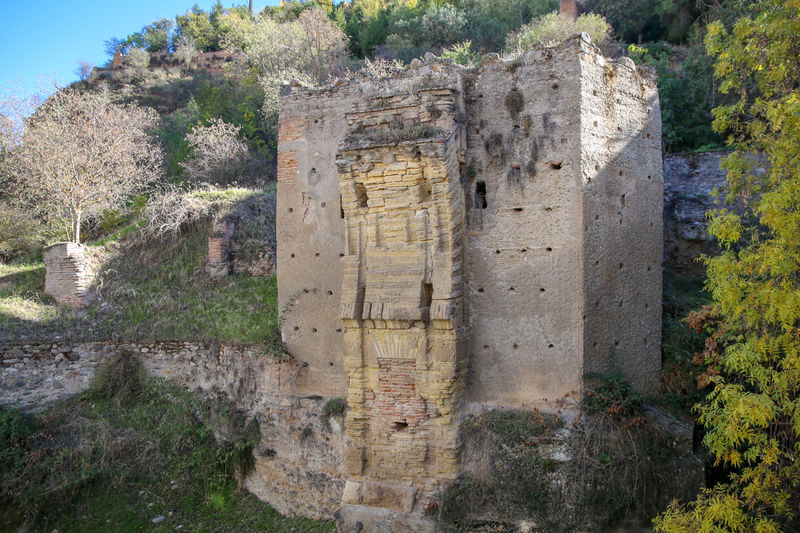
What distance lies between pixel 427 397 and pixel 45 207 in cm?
1211

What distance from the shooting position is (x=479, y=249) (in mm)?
7426

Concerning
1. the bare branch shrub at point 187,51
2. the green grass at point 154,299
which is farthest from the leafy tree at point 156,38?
the green grass at point 154,299

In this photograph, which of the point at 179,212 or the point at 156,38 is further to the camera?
the point at 156,38

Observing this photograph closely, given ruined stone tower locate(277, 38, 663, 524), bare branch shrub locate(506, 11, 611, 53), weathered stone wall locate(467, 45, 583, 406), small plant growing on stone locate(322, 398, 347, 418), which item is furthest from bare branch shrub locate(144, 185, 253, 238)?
bare branch shrub locate(506, 11, 611, 53)

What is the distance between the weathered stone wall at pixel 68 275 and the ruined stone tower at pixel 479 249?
672cm

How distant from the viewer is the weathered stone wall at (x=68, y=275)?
1155 centimetres

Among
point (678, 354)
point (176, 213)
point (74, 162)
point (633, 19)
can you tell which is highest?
point (633, 19)

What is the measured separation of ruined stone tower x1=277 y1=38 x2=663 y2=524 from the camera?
7.04 m

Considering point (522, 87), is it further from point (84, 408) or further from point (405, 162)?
point (84, 408)

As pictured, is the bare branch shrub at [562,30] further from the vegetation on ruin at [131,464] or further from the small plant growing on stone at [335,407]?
the vegetation on ruin at [131,464]

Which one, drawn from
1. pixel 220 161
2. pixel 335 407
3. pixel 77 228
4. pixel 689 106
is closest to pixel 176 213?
pixel 77 228

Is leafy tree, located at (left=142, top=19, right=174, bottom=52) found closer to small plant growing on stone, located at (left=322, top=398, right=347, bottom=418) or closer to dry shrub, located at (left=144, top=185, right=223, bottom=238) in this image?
dry shrub, located at (left=144, top=185, right=223, bottom=238)

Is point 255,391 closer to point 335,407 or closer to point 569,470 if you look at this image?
point 335,407

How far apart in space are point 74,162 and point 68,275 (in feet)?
12.5
